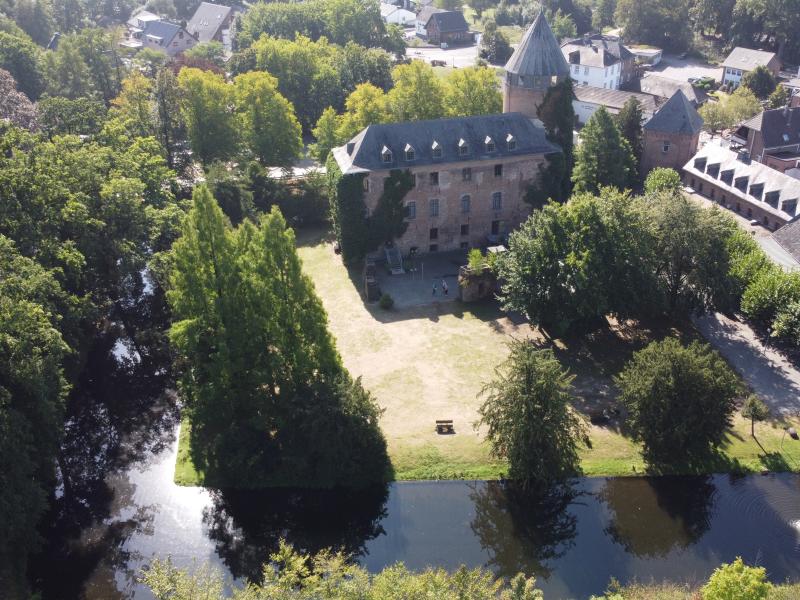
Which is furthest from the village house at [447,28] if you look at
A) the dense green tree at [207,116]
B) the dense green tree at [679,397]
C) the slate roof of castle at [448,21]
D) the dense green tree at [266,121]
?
the dense green tree at [679,397]

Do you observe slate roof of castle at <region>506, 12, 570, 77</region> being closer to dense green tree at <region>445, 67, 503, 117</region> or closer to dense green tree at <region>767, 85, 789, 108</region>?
dense green tree at <region>445, 67, 503, 117</region>

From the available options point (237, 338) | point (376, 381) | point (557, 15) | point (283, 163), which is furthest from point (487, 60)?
point (237, 338)

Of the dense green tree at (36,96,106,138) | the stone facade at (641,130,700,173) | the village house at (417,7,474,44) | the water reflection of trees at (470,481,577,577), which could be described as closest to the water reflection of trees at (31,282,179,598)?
the water reflection of trees at (470,481,577,577)

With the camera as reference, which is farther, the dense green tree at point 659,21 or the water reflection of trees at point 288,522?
the dense green tree at point 659,21

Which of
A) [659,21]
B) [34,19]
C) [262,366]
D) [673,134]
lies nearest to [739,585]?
[262,366]

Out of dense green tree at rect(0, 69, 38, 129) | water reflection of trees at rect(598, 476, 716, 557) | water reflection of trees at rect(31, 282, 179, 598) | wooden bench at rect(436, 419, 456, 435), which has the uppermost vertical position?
dense green tree at rect(0, 69, 38, 129)

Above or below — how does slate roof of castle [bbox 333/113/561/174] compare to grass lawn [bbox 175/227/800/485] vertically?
above

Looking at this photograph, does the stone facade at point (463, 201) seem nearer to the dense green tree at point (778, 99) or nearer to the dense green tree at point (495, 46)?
the dense green tree at point (778, 99)
